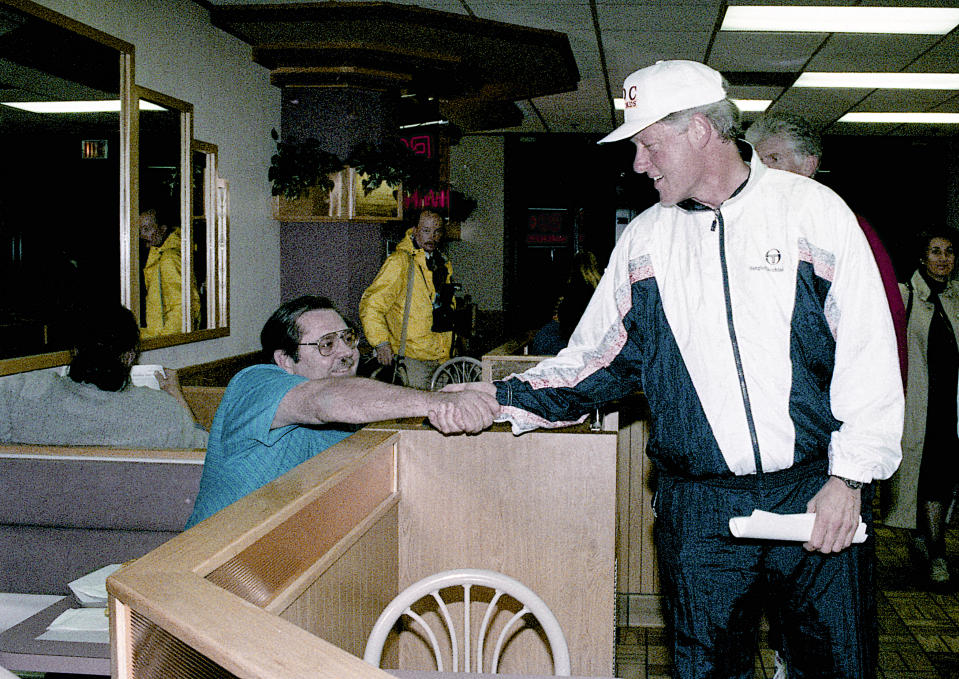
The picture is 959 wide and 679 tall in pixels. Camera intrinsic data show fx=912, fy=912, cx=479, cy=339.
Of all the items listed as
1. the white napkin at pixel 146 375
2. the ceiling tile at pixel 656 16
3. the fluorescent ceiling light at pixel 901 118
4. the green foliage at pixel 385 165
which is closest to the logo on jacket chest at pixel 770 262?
the white napkin at pixel 146 375

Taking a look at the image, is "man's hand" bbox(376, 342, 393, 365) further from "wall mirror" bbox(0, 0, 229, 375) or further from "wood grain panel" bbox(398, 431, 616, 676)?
"wood grain panel" bbox(398, 431, 616, 676)

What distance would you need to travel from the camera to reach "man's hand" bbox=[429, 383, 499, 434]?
2.01 m

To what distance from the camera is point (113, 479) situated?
2596 millimetres

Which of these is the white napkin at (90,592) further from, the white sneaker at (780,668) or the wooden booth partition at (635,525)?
the wooden booth partition at (635,525)

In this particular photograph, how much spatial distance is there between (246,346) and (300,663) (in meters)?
5.35

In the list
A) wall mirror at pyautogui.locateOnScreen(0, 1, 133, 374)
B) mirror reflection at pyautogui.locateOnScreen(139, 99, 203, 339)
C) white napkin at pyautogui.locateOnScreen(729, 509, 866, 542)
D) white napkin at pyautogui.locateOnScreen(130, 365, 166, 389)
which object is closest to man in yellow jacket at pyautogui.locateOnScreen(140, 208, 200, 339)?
mirror reflection at pyautogui.locateOnScreen(139, 99, 203, 339)

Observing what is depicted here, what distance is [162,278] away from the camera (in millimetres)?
4805

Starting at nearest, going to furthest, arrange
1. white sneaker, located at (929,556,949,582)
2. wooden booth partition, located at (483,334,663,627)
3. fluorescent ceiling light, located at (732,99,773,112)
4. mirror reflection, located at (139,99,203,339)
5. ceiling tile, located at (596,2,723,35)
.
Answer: wooden booth partition, located at (483,334,663,627), white sneaker, located at (929,556,949,582), mirror reflection, located at (139,99,203,339), ceiling tile, located at (596,2,723,35), fluorescent ceiling light, located at (732,99,773,112)

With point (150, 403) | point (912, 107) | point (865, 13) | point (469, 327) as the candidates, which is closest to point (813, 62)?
point (865, 13)

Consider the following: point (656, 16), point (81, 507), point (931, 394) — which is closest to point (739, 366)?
point (81, 507)

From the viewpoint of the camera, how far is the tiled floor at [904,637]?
3227 millimetres

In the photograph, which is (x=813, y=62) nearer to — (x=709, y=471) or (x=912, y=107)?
(x=912, y=107)

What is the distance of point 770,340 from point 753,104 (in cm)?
787

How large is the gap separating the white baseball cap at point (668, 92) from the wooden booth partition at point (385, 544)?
77cm
